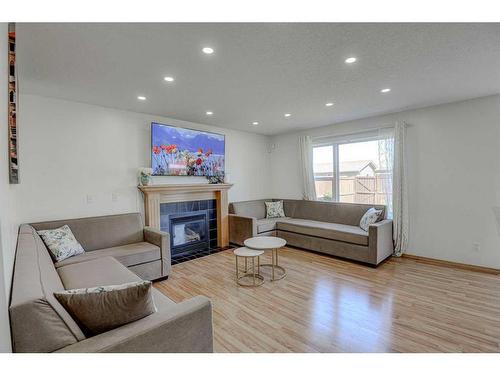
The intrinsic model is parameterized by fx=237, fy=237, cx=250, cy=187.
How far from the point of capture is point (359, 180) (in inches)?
180

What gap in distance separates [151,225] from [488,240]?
492cm

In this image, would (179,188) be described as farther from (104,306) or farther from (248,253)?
(104,306)

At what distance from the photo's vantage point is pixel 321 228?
4168 millimetres

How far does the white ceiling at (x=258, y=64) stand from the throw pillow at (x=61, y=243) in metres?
1.66

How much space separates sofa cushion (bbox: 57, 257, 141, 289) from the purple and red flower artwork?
177 centimetres

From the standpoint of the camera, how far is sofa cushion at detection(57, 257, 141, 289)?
203cm

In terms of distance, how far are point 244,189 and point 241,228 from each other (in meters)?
1.11

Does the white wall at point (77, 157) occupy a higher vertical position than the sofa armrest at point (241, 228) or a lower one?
higher

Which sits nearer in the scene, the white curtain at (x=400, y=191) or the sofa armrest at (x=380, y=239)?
the sofa armrest at (x=380, y=239)

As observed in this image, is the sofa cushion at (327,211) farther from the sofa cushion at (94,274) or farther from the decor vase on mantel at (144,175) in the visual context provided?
the sofa cushion at (94,274)

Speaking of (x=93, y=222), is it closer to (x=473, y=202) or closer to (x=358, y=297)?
(x=358, y=297)

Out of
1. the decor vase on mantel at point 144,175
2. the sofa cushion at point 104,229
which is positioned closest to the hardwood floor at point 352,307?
the sofa cushion at point 104,229

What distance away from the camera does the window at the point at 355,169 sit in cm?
411
